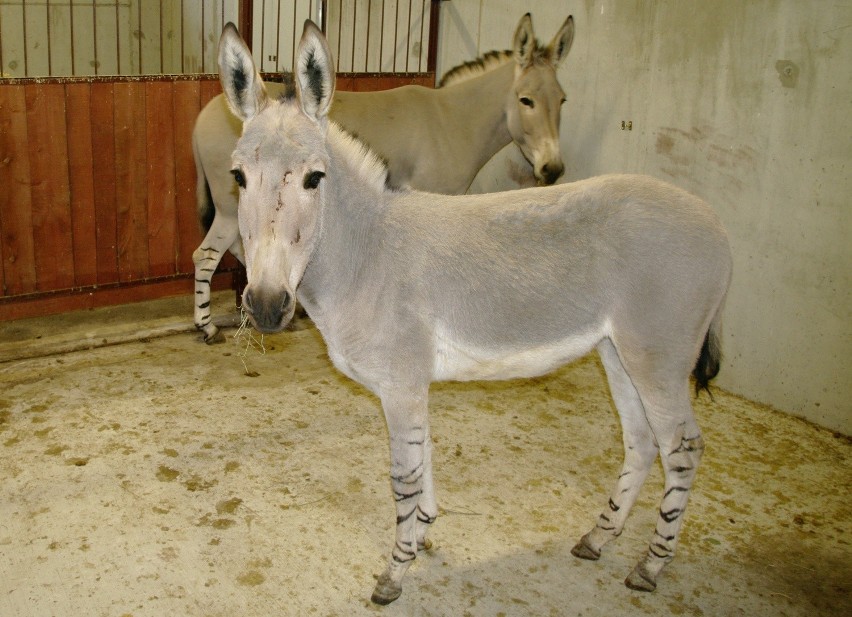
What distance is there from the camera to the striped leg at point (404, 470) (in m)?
3.47

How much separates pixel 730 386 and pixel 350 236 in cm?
367

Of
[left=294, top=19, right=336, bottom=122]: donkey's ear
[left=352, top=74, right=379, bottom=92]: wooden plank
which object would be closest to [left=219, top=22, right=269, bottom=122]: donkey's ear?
[left=294, top=19, right=336, bottom=122]: donkey's ear

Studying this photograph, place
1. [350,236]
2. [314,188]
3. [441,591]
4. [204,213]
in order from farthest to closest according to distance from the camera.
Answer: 1. [204,213]
2. [441,591]
3. [350,236]
4. [314,188]

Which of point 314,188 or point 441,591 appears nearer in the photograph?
point 314,188

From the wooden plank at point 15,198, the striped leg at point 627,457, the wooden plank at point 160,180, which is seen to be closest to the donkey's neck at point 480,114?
the wooden plank at point 160,180

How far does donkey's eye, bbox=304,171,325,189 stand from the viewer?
3155 millimetres

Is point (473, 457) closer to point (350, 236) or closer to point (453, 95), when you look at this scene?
point (350, 236)

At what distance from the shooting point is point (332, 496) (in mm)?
4445

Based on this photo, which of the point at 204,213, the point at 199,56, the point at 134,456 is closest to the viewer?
the point at 134,456

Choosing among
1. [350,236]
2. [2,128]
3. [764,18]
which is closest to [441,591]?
[350,236]

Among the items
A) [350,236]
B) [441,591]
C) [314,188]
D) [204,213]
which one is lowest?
[441,591]

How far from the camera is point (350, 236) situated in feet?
11.4

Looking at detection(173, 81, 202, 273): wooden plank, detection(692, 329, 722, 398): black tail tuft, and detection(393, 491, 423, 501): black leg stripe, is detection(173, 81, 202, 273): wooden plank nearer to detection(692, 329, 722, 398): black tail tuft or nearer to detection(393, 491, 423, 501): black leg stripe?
detection(393, 491, 423, 501): black leg stripe

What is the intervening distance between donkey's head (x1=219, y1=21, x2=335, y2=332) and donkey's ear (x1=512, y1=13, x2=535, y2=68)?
3356mm
